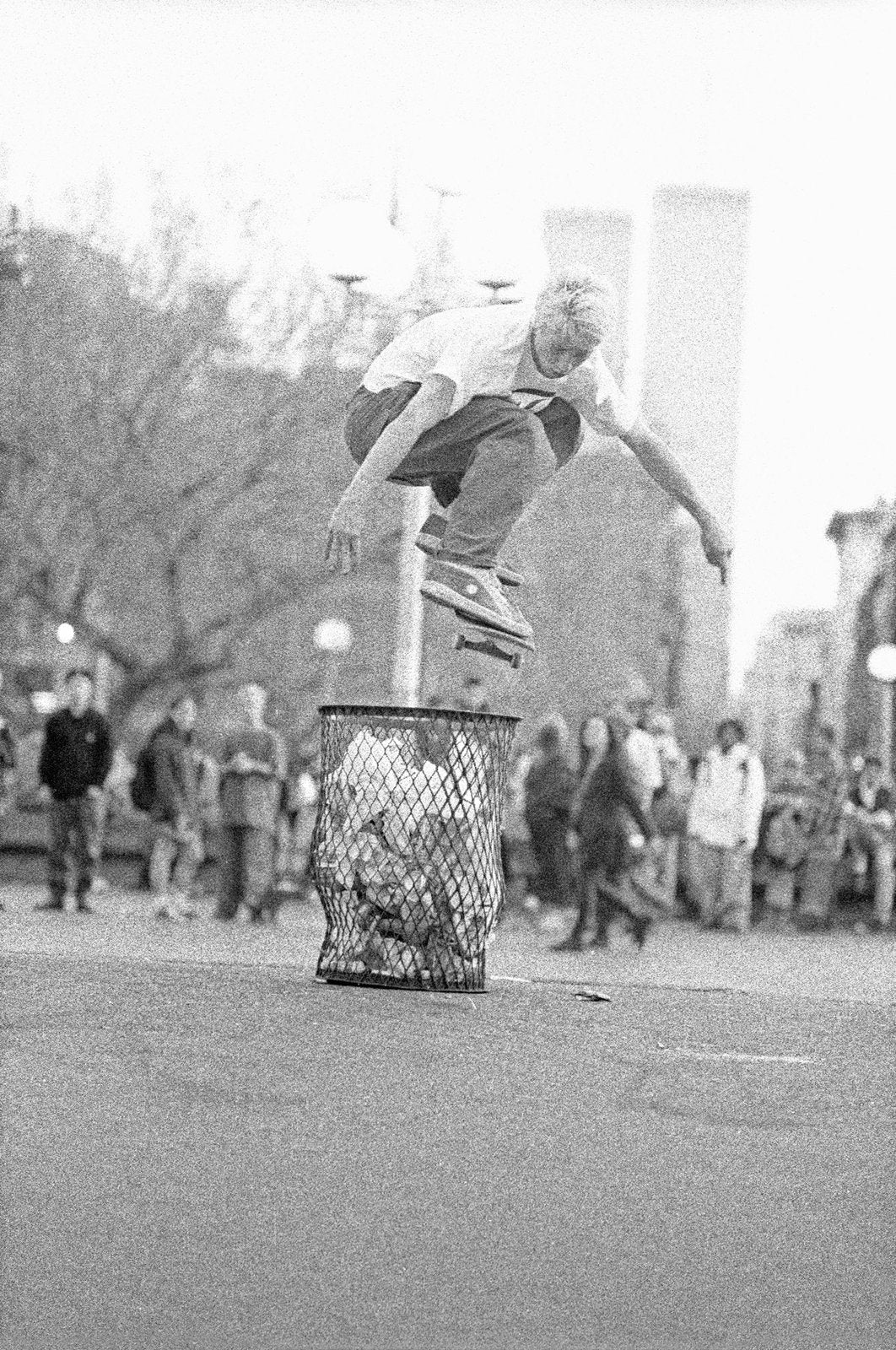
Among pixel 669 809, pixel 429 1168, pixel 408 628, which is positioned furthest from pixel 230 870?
pixel 429 1168

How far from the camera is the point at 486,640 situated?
5121 millimetres

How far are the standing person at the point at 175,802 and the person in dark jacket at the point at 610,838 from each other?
2622 mm

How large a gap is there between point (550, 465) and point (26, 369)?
23331mm

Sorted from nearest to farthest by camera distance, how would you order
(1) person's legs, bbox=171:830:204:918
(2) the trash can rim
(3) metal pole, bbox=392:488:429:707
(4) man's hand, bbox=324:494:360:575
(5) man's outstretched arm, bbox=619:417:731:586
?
(2) the trash can rim < (4) man's hand, bbox=324:494:360:575 < (5) man's outstretched arm, bbox=619:417:731:586 < (3) metal pole, bbox=392:488:429:707 < (1) person's legs, bbox=171:830:204:918

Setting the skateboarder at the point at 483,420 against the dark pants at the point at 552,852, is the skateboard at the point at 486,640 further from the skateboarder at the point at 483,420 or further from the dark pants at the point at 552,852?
the dark pants at the point at 552,852

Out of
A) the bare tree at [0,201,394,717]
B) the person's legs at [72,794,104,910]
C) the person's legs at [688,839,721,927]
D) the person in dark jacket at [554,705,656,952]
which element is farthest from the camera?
the bare tree at [0,201,394,717]

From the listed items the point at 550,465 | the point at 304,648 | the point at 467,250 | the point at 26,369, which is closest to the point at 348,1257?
the point at 550,465

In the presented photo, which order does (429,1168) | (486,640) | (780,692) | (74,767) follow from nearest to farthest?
(429,1168) < (486,640) < (74,767) < (780,692)

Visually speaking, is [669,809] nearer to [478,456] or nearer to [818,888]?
[818,888]

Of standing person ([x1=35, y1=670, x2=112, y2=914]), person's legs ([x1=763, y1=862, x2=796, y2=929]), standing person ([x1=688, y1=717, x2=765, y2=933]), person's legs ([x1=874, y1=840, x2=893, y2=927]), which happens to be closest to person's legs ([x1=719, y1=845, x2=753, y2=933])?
standing person ([x1=688, y1=717, x2=765, y2=933])

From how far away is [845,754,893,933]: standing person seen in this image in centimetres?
1739

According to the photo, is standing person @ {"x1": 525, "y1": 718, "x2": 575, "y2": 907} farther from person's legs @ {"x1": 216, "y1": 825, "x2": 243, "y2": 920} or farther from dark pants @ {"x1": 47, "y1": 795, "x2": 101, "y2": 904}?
dark pants @ {"x1": 47, "y1": 795, "x2": 101, "y2": 904}

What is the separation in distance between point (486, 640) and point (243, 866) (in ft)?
31.7

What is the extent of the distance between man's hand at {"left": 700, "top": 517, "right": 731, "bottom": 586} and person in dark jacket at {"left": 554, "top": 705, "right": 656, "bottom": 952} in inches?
336
